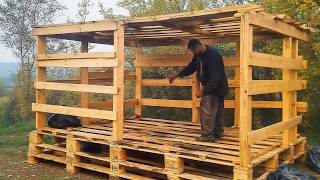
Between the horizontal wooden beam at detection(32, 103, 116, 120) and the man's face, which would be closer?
the man's face

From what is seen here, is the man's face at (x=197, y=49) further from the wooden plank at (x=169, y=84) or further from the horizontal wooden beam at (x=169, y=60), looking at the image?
the wooden plank at (x=169, y=84)

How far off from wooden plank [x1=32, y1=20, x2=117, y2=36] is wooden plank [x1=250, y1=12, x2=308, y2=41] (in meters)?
2.36

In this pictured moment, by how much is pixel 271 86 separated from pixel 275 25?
2.92 ft

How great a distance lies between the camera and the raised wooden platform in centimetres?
581

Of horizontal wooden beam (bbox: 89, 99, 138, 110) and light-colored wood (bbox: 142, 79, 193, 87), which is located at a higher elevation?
light-colored wood (bbox: 142, 79, 193, 87)

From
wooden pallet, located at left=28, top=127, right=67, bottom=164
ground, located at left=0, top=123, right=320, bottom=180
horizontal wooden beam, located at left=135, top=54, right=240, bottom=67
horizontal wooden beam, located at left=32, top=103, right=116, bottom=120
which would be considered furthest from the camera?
horizontal wooden beam, located at left=135, top=54, right=240, bottom=67

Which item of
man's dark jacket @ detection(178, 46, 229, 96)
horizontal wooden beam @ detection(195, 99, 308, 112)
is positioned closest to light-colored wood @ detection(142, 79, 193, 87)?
horizontal wooden beam @ detection(195, 99, 308, 112)

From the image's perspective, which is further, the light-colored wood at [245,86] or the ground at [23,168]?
the ground at [23,168]

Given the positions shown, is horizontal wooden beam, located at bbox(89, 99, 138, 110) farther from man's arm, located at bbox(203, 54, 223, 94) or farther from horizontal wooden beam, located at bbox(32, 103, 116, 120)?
man's arm, located at bbox(203, 54, 223, 94)

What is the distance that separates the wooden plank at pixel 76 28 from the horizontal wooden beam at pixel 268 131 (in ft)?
9.23

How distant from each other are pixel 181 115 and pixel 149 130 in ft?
12.6

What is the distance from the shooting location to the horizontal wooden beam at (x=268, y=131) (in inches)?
207

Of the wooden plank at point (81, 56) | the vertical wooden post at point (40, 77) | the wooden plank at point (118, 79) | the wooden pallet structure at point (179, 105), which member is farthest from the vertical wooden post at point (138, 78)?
the wooden plank at point (118, 79)

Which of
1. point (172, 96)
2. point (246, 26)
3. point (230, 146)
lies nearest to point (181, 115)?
point (172, 96)
